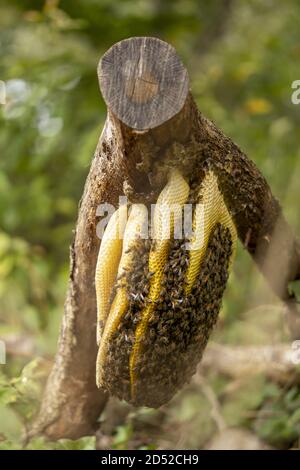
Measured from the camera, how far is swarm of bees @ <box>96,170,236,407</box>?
2.14 metres

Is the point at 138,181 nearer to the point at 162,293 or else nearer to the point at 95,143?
the point at 162,293

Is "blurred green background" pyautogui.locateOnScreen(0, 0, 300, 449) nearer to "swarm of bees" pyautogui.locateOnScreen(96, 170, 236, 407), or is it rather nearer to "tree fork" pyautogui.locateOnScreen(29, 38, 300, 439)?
"tree fork" pyautogui.locateOnScreen(29, 38, 300, 439)

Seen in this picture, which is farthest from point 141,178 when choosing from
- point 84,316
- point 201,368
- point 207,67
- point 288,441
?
point 207,67

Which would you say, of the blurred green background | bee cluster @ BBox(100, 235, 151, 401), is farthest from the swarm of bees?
the blurred green background

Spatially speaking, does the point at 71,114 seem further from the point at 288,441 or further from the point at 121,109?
the point at 121,109

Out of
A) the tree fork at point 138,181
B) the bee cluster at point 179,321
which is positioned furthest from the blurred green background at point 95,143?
the bee cluster at point 179,321

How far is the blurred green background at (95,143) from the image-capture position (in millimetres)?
3805

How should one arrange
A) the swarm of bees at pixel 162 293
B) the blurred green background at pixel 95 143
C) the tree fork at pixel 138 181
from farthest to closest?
1. the blurred green background at pixel 95 143
2. the swarm of bees at pixel 162 293
3. the tree fork at pixel 138 181

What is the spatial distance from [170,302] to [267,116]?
440 centimetres

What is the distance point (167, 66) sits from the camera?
1.93m

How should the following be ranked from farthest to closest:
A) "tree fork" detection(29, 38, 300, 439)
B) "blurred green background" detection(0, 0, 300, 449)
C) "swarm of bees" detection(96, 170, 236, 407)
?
"blurred green background" detection(0, 0, 300, 449)
"swarm of bees" detection(96, 170, 236, 407)
"tree fork" detection(29, 38, 300, 439)

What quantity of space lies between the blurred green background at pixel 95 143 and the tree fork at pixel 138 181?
0.45m

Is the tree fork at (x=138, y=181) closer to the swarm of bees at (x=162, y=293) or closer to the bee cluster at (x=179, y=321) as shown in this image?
the swarm of bees at (x=162, y=293)

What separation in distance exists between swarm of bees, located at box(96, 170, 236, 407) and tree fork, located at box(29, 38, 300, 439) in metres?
0.12
